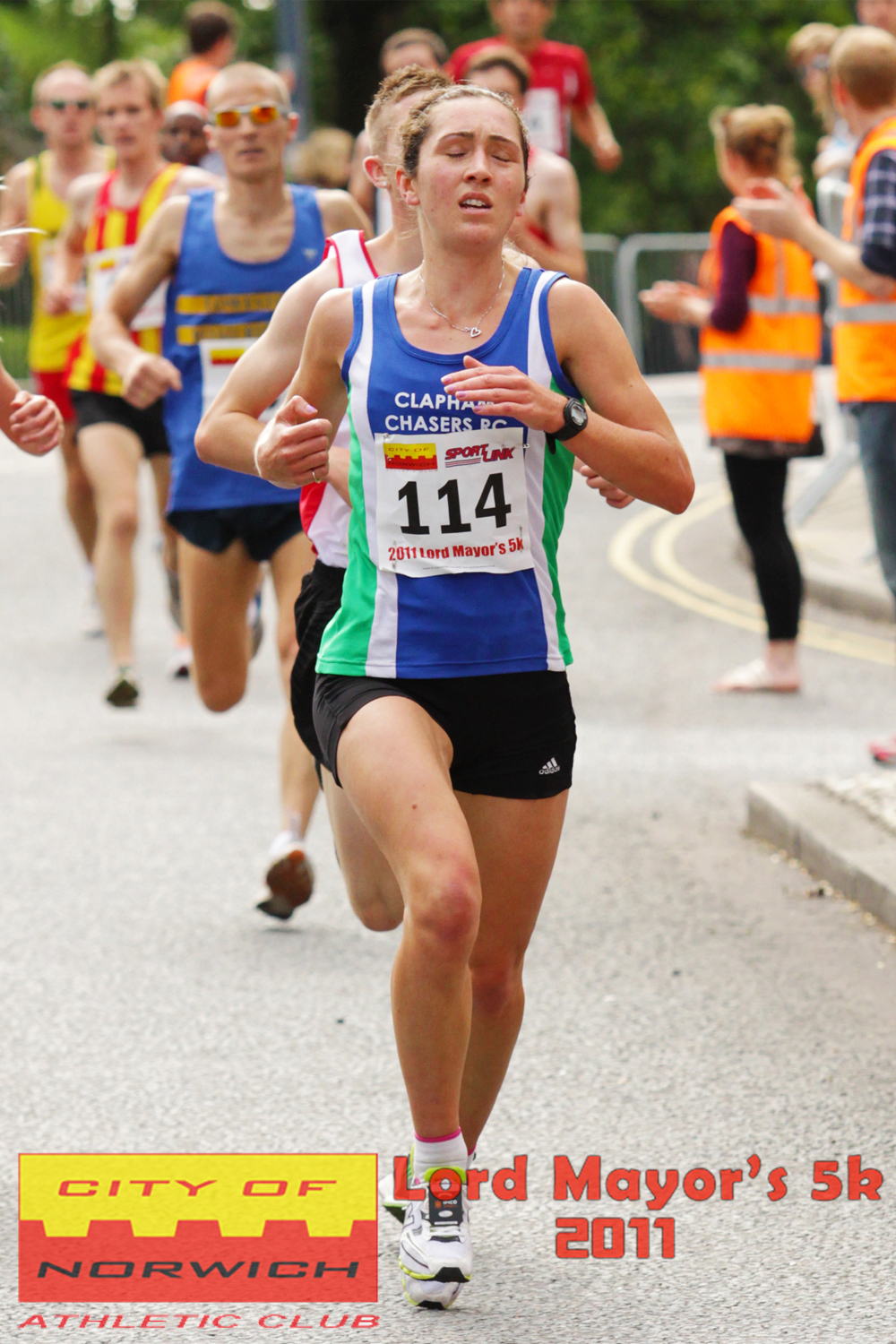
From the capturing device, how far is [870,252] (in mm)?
7176

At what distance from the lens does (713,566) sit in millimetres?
12602

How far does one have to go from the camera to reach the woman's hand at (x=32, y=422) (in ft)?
15.0

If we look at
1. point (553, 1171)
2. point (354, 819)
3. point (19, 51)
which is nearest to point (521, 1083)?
point (553, 1171)

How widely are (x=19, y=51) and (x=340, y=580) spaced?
40.7 m

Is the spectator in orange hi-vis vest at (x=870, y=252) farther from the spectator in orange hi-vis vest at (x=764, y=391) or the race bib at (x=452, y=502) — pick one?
the race bib at (x=452, y=502)

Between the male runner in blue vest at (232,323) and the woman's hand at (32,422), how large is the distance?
1259mm

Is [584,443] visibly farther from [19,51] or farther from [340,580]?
[19,51]

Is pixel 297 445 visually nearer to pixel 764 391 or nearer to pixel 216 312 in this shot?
pixel 216 312

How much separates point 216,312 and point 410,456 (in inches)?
107

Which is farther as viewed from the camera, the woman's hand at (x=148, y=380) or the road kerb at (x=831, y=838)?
the road kerb at (x=831, y=838)

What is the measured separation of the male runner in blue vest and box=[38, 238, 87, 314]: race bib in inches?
148

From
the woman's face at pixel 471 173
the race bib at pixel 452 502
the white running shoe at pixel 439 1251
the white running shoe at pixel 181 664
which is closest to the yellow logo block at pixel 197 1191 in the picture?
the white running shoe at pixel 439 1251

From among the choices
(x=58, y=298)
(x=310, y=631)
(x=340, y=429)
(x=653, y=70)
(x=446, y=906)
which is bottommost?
(x=446, y=906)

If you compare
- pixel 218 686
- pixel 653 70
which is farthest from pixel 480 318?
pixel 653 70
